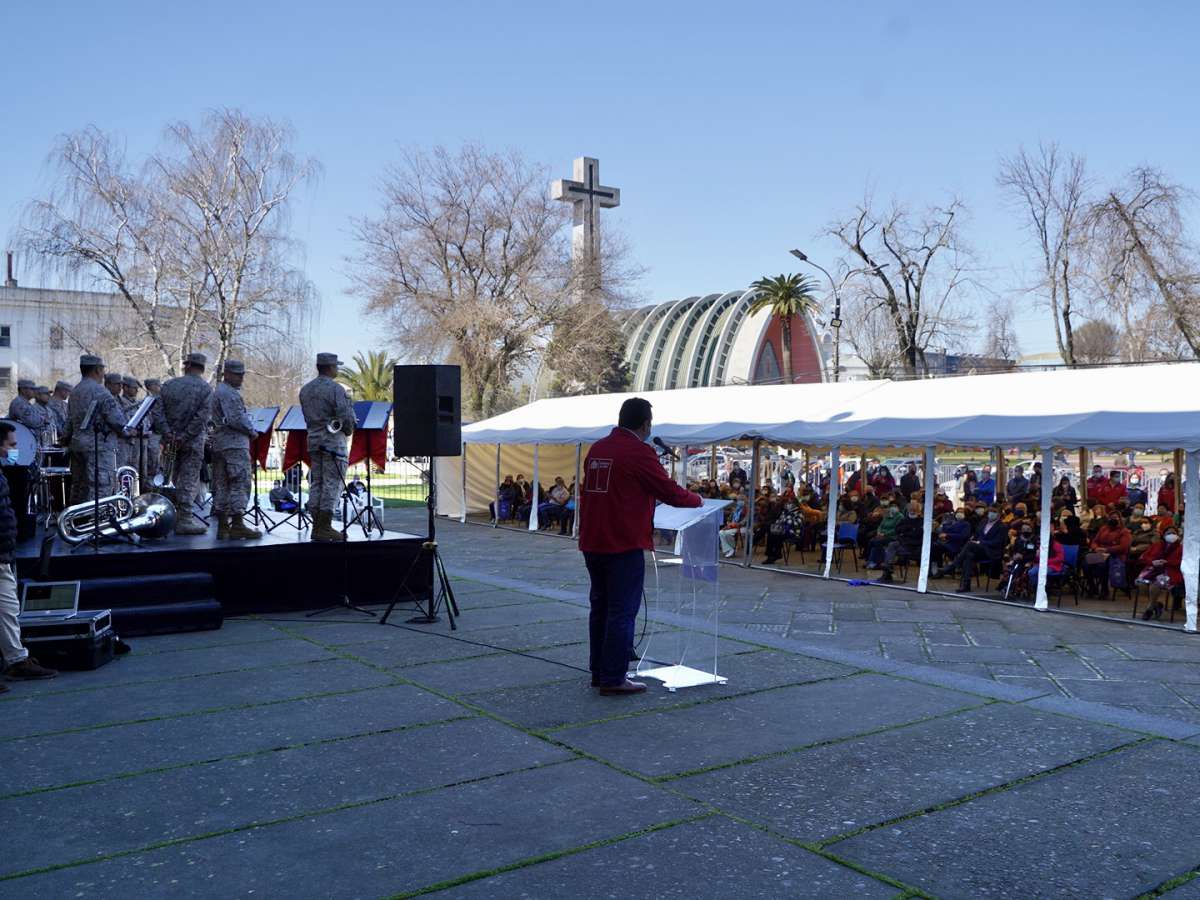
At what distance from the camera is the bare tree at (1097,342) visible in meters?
30.4

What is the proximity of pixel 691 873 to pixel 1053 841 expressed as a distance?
1.45 m

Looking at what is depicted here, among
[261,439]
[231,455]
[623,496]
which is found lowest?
[623,496]

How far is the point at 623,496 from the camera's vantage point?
589 centimetres

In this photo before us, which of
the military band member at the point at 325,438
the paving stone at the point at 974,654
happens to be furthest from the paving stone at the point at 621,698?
the military band member at the point at 325,438

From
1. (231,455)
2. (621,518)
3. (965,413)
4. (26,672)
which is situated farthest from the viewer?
(965,413)

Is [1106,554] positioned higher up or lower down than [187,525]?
lower down

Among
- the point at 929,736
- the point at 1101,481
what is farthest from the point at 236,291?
the point at 929,736

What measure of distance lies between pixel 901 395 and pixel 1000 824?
11346 millimetres

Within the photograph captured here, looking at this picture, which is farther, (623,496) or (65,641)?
(65,641)

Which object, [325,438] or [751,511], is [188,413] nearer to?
[325,438]

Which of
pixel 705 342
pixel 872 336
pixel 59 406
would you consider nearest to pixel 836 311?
pixel 872 336

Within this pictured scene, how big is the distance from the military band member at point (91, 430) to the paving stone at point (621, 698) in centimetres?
495

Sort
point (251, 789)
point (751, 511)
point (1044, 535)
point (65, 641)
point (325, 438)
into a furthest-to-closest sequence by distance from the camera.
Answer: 1. point (751, 511)
2. point (1044, 535)
3. point (325, 438)
4. point (65, 641)
5. point (251, 789)

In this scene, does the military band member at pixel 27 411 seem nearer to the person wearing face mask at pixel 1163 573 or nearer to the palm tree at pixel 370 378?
the person wearing face mask at pixel 1163 573
